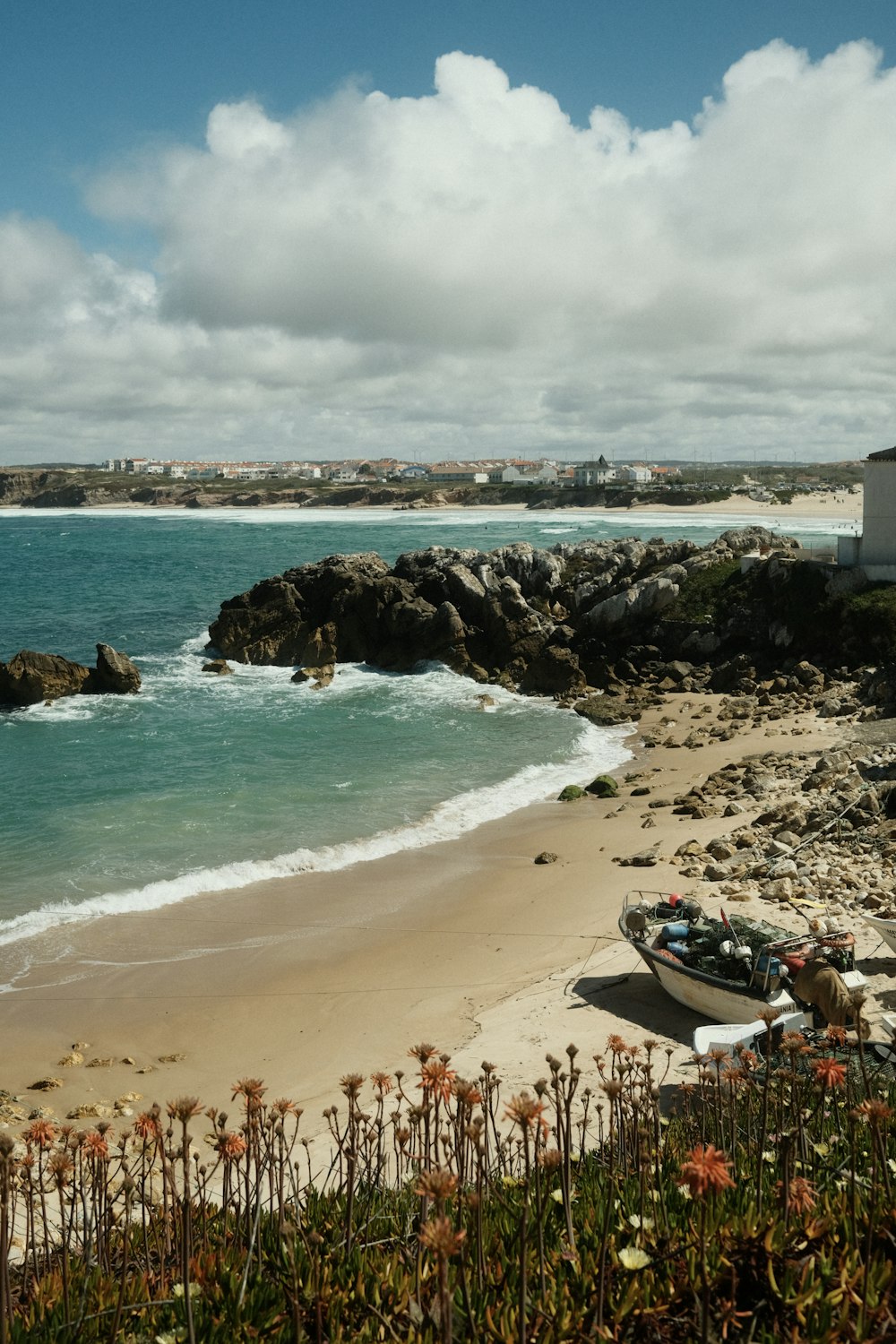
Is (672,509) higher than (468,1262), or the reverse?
(672,509)

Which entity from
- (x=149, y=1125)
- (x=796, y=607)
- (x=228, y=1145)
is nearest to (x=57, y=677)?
(x=796, y=607)

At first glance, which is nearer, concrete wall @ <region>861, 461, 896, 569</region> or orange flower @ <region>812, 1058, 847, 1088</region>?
orange flower @ <region>812, 1058, 847, 1088</region>

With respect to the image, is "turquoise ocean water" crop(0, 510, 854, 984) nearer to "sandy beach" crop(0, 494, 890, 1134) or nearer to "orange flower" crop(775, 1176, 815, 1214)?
"sandy beach" crop(0, 494, 890, 1134)

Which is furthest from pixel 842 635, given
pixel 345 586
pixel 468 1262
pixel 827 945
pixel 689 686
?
pixel 468 1262

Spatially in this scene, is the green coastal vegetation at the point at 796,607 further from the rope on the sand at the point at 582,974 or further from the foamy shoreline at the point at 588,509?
the foamy shoreline at the point at 588,509

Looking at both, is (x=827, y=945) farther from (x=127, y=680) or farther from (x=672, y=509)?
(x=672, y=509)

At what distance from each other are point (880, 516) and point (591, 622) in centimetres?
993

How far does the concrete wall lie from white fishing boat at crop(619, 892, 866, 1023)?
2282cm

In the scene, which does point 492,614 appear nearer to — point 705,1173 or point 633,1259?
point 633,1259

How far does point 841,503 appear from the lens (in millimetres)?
114188

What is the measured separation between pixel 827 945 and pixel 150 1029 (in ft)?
26.9

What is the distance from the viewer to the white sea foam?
16.1m

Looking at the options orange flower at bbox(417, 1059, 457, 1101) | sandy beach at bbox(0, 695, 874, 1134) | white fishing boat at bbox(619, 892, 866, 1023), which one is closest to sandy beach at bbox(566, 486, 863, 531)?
sandy beach at bbox(0, 695, 874, 1134)

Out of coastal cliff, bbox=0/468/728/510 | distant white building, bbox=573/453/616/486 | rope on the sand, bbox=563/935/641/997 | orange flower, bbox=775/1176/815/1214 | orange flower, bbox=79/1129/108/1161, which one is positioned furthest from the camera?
distant white building, bbox=573/453/616/486
